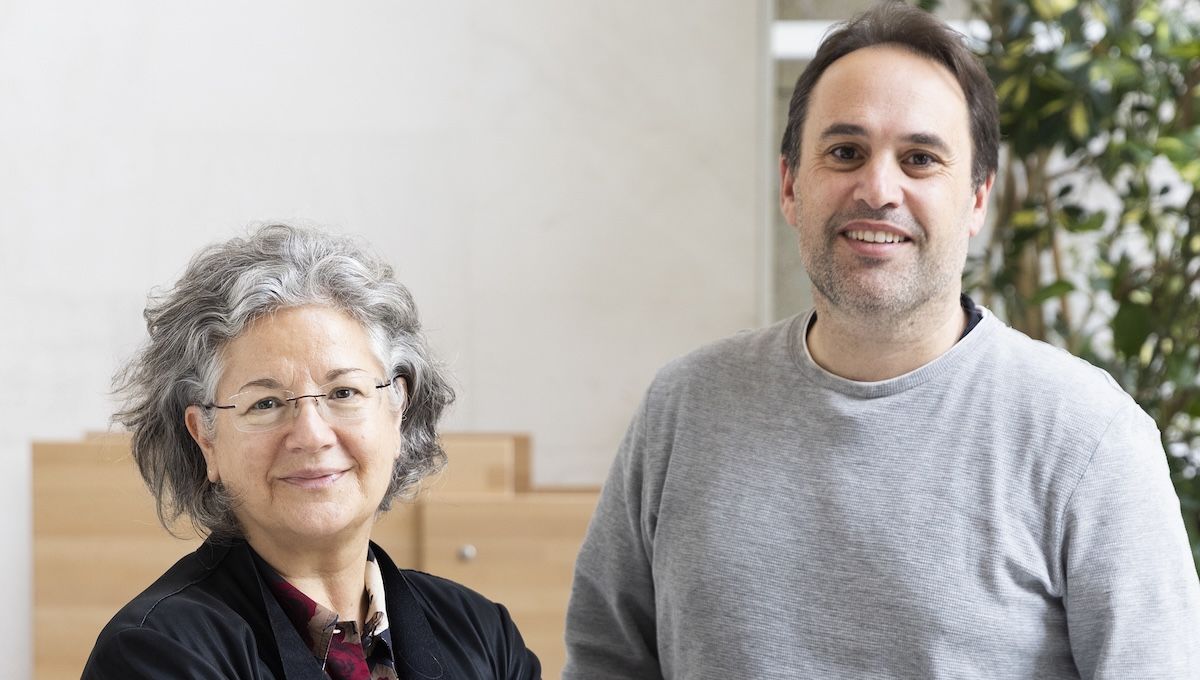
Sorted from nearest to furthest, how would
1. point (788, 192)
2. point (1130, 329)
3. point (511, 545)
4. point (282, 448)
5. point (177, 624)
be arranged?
1. point (177, 624)
2. point (282, 448)
3. point (788, 192)
4. point (1130, 329)
5. point (511, 545)

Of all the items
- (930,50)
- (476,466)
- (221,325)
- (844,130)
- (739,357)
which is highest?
(930,50)

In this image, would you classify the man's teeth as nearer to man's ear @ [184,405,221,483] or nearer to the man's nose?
the man's nose

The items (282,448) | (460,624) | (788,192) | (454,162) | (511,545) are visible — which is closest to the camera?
(282,448)

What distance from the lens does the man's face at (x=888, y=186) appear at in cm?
157

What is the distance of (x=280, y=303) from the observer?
1.45 m

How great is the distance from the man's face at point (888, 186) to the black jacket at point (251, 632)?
0.66m

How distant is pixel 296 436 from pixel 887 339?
760 mm

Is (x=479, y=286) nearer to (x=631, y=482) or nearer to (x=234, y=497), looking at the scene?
(x=631, y=482)

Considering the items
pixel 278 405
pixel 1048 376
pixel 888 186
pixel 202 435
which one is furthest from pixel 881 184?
pixel 202 435

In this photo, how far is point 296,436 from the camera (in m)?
1.42

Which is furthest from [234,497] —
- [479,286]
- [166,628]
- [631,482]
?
[479,286]

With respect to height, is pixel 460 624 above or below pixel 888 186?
below

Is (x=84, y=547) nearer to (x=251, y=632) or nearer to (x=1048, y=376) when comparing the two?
(x=251, y=632)

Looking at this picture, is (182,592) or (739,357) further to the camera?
(739,357)
